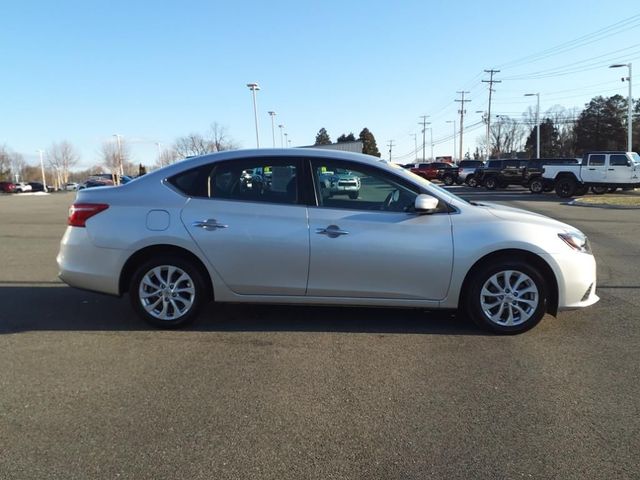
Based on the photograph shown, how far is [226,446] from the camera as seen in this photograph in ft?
9.89

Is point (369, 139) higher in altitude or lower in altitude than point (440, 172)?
higher

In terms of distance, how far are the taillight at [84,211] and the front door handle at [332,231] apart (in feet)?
6.87

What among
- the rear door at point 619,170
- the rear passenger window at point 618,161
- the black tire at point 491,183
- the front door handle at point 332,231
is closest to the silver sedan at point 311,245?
the front door handle at point 332,231

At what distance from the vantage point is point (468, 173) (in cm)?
4122

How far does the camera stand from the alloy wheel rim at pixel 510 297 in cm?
484

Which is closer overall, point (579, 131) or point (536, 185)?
point (536, 185)

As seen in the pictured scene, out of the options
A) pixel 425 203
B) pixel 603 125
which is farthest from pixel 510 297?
pixel 603 125

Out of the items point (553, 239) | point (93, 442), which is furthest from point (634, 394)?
point (93, 442)

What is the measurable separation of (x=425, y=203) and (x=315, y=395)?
201 centimetres

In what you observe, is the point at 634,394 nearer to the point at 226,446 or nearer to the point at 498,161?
the point at 226,446

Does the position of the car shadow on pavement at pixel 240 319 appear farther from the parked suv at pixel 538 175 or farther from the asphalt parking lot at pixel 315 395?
the parked suv at pixel 538 175

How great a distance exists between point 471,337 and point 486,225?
3.41 feet

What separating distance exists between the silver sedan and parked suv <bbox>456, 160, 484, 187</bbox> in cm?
3344

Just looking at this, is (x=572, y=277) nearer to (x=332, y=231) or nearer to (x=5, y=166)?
(x=332, y=231)
